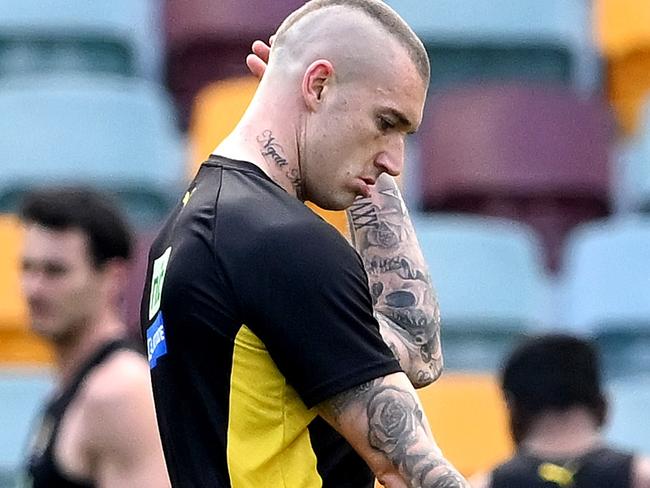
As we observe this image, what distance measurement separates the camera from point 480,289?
18.4 ft

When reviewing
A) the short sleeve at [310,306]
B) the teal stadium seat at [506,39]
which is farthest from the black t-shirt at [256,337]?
the teal stadium seat at [506,39]

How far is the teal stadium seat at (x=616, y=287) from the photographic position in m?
5.62

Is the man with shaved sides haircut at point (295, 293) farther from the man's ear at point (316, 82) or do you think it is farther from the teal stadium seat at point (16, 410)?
the teal stadium seat at point (16, 410)

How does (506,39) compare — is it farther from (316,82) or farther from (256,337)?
(256,337)

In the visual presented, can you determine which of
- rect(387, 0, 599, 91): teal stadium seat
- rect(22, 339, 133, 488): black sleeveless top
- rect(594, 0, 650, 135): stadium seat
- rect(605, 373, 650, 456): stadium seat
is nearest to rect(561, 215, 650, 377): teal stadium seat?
rect(605, 373, 650, 456): stadium seat

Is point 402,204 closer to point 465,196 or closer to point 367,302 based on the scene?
point 367,302

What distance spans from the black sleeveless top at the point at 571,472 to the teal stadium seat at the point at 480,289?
5.11 ft

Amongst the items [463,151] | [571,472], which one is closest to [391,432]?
[571,472]

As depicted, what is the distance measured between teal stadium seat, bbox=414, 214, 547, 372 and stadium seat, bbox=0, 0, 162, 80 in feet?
4.27

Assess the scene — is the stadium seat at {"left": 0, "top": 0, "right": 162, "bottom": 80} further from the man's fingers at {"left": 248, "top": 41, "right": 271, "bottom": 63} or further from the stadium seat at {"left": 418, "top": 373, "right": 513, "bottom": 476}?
the man's fingers at {"left": 248, "top": 41, "right": 271, "bottom": 63}

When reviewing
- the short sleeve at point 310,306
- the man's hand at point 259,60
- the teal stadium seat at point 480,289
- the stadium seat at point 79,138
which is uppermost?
the man's hand at point 259,60

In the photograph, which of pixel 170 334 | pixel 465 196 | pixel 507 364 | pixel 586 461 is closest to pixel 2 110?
pixel 465 196

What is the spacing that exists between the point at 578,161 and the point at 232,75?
1253 millimetres

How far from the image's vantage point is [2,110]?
5805mm
